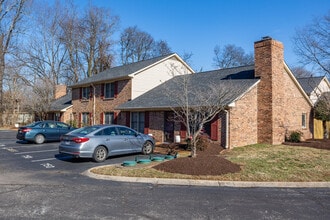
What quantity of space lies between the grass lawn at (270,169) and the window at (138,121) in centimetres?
836

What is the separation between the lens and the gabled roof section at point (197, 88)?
14930 mm

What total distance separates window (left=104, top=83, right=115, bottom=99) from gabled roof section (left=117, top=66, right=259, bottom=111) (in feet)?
9.52

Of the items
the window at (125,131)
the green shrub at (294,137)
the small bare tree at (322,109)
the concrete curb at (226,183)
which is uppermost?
the small bare tree at (322,109)

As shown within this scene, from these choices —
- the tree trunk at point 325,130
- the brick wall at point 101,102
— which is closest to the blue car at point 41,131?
the brick wall at point 101,102

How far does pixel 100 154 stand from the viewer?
35.1 ft

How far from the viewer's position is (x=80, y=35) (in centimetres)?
4247

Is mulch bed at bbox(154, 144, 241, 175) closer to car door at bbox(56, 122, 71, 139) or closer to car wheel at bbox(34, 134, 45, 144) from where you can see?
car wheel at bbox(34, 134, 45, 144)

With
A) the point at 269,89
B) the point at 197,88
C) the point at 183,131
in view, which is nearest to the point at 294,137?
the point at 269,89

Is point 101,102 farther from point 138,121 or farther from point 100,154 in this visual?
point 100,154

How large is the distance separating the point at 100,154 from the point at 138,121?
8.98 m

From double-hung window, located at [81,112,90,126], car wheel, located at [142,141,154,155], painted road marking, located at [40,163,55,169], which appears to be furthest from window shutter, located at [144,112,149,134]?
double-hung window, located at [81,112,90,126]

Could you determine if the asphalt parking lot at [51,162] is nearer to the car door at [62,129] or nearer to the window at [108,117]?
the car door at [62,129]

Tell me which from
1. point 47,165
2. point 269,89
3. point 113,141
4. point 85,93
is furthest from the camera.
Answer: point 85,93

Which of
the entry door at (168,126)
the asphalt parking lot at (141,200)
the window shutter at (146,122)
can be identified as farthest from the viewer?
the window shutter at (146,122)
